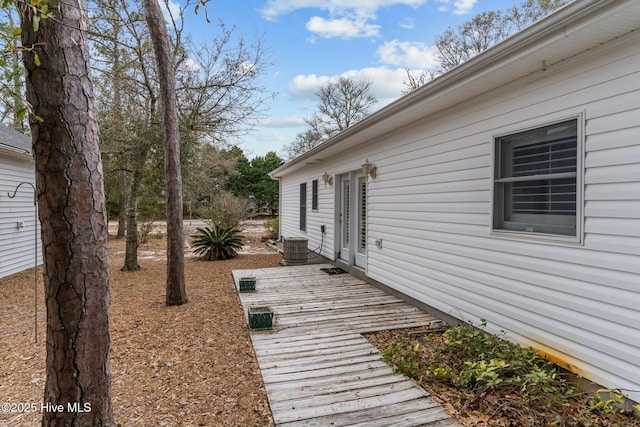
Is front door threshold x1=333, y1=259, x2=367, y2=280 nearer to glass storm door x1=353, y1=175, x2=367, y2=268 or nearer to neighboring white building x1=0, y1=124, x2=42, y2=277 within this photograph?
glass storm door x1=353, y1=175, x2=367, y2=268

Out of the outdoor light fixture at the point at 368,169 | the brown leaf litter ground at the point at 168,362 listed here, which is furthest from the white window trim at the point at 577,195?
the outdoor light fixture at the point at 368,169

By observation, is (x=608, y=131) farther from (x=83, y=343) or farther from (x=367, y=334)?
(x=83, y=343)

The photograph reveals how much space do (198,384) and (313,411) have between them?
3.56 ft

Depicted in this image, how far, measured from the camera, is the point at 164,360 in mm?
3398

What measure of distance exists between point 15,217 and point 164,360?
7206 millimetres

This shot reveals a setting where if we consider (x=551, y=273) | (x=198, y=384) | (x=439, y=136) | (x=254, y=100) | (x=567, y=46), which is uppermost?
(x=254, y=100)

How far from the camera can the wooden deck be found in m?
2.43

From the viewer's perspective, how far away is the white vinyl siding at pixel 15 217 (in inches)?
292

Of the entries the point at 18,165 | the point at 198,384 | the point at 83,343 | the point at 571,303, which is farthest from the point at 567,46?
the point at 18,165

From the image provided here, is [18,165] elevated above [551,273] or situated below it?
above

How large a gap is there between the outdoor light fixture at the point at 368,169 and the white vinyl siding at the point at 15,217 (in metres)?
6.58

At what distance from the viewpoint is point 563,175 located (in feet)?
9.46

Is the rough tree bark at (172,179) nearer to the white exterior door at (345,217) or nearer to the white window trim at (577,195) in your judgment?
the white exterior door at (345,217)

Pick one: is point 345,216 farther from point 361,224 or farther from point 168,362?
A: point 168,362
